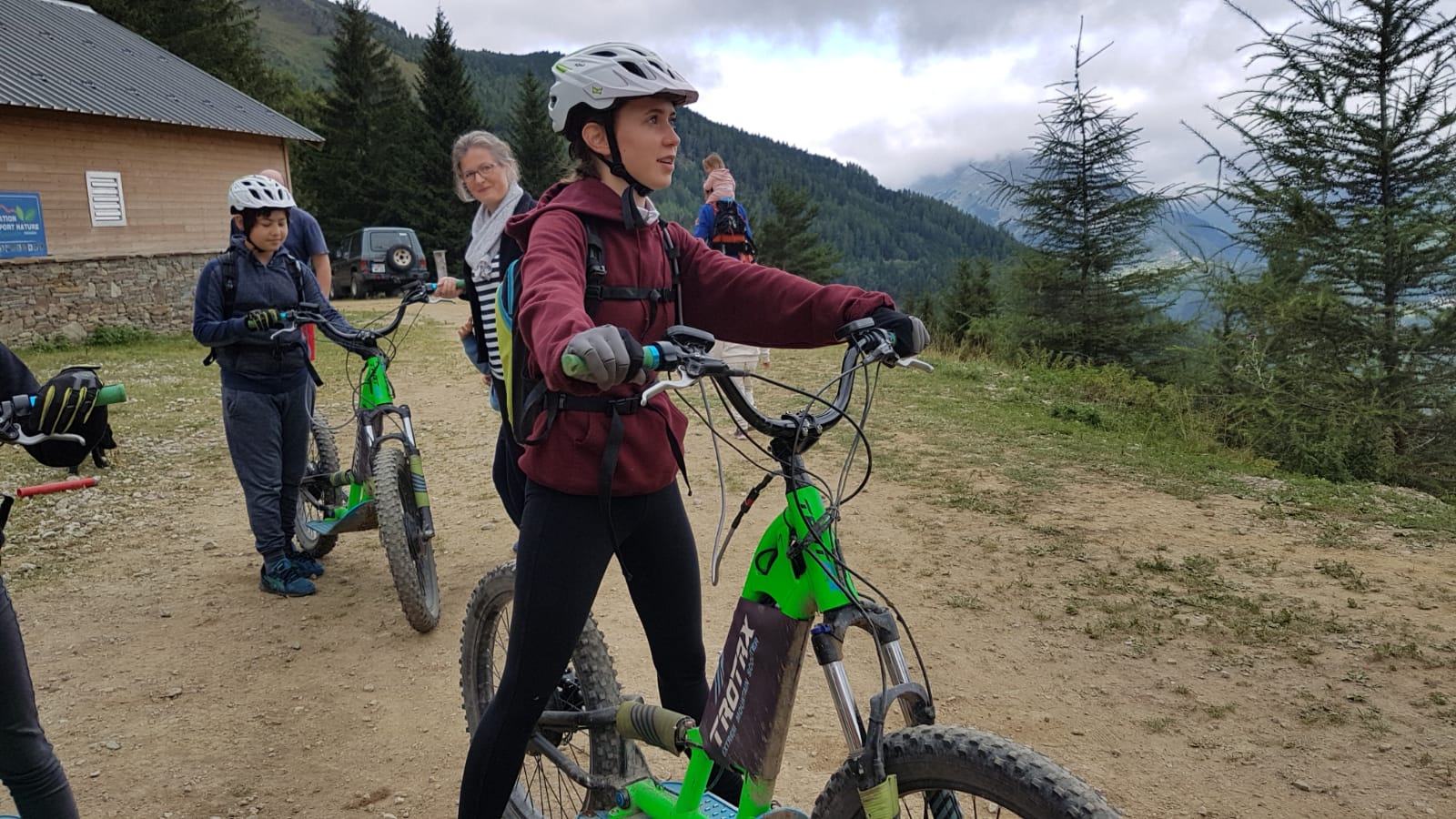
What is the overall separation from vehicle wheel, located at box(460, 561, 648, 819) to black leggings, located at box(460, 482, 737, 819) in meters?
0.22

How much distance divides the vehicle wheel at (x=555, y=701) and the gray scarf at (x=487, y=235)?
1646 millimetres

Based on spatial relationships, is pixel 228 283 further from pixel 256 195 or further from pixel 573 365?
pixel 573 365

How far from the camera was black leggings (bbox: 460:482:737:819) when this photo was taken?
86.6 inches

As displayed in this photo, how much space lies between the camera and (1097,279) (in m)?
16.3

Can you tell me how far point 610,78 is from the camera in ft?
6.98

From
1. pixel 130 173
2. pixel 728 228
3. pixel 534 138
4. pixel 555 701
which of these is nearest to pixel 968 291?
pixel 728 228

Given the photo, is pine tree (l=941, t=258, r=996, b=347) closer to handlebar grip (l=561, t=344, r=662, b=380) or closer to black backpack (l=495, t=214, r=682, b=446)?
black backpack (l=495, t=214, r=682, b=446)

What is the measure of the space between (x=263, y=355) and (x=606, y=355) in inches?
158

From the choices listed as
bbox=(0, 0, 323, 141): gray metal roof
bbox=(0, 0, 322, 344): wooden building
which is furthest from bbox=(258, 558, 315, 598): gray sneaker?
bbox=(0, 0, 323, 141): gray metal roof

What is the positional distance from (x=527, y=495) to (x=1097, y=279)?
16091 mm

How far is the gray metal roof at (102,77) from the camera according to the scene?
16.2 m

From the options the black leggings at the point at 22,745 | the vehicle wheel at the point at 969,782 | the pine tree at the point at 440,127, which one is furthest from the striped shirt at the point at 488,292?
the pine tree at the point at 440,127

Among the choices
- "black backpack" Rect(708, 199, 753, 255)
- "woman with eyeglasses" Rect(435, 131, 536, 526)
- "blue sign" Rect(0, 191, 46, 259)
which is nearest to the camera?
"woman with eyeglasses" Rect(435, 131, 536, 526)

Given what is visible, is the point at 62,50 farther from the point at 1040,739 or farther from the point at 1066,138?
the point at 1040,739
